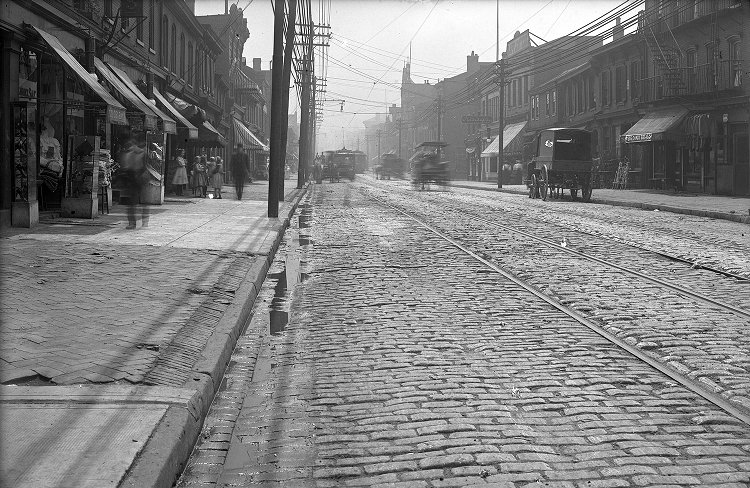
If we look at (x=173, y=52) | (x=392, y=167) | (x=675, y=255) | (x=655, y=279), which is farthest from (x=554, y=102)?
(x=655, y=279)

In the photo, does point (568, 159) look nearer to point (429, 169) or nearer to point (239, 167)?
point (239, 167)

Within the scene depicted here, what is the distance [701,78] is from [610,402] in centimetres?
3364

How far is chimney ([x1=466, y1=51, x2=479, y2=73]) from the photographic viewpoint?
109444 millimetres

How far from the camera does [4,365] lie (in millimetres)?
5535

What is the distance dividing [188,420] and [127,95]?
57.0ft

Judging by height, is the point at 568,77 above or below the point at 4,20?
above

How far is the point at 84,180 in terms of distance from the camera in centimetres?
1714

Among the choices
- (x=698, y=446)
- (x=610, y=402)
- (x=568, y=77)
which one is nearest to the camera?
(x=698, y=446)

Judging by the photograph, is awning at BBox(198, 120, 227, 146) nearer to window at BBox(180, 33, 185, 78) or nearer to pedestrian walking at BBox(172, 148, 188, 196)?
pedestrian walking at BBox(172, 148, 188, 196)

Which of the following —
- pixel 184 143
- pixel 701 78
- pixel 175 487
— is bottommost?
pixel 175 487

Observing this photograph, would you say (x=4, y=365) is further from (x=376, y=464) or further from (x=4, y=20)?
(x=4, y=20)

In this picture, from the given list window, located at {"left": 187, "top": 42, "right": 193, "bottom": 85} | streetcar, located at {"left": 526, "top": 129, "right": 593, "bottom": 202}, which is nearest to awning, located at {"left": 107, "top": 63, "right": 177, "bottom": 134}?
window, located at {"left": 187, "top": 42, "right": 193, "bottom": 85}

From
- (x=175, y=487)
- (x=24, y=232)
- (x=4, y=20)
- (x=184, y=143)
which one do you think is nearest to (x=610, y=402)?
(x=175, y=487)

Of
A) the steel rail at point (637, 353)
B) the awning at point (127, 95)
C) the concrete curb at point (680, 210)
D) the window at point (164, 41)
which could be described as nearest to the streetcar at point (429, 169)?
the concrete curb at point (680, 210)
